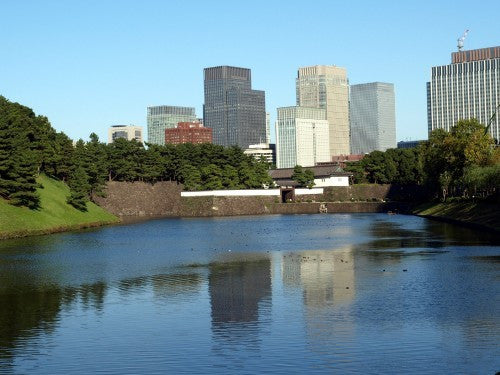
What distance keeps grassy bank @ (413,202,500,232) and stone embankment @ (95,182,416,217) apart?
30830mm

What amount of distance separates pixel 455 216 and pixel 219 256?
52.4m

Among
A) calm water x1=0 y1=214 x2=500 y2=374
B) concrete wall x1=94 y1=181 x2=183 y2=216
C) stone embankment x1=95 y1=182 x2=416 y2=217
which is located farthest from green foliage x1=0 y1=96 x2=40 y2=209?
stone embankment x1=95 y1=182 x2=416 y2=217

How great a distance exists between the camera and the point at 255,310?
38656 millimetres

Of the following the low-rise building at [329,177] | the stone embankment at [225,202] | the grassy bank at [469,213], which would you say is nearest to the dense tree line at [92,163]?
the stone embankment at [225,202]

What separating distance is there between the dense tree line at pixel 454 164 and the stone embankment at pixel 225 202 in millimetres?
4958

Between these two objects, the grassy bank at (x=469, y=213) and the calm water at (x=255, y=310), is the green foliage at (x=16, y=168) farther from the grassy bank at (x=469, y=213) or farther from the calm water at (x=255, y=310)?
the grassy bank at (x=469, y=213)

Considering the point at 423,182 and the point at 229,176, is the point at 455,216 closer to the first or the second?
the point at 423,182

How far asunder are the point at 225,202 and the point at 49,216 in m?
64.5

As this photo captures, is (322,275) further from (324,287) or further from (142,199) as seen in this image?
(142,199)

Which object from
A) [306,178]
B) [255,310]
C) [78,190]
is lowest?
[255,310]

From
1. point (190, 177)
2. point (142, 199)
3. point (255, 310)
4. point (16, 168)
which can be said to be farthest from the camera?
point (190, 177)

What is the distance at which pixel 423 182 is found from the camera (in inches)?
6122

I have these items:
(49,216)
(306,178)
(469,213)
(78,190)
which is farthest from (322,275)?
(306,178)

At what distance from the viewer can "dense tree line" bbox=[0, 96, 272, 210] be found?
100812 millimetres
